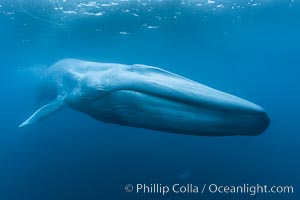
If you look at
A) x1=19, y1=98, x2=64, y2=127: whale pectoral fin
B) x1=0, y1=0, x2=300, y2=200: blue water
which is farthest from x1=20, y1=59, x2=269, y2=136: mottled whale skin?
x1=0, y1=0, x2=300, y2=200: blue water

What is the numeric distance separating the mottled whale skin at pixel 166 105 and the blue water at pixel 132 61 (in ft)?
26.1

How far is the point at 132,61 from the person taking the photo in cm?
2603

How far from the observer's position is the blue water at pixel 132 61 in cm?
A: 1614

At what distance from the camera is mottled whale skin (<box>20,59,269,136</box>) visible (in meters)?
5.12

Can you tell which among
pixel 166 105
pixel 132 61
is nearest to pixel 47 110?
pixel 166 105

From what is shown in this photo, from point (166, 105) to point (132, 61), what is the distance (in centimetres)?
2075

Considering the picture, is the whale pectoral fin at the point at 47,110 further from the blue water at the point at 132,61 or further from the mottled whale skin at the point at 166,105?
the blue water at the point at 132,61

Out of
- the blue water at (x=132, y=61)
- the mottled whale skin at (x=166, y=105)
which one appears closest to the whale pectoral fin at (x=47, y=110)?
the mottled whale skin at (x=166, y=105)

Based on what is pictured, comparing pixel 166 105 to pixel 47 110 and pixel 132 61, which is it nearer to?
pixel 47 110

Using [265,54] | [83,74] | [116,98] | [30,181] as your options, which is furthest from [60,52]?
[265,54]

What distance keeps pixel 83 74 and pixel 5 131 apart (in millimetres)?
29684

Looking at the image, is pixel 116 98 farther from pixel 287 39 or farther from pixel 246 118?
pixel 287 39

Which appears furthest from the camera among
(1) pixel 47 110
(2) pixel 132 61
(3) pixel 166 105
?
(2) pixel 132 61

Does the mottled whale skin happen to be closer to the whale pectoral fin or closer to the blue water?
the whale pectoral fin
